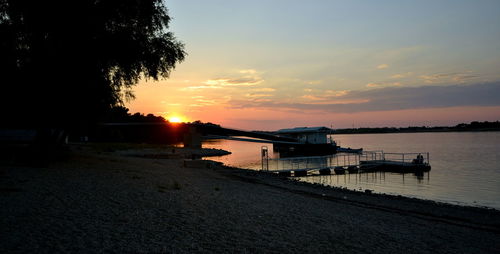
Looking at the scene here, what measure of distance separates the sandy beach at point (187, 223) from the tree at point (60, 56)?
336 centimetres

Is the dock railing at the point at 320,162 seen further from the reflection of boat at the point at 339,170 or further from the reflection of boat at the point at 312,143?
the reflection of boat at the point at 312,143

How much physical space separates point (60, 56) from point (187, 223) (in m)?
12.1

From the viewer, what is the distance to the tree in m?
16.2

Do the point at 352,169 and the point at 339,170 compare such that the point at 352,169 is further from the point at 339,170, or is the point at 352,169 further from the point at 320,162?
the point at 320,162

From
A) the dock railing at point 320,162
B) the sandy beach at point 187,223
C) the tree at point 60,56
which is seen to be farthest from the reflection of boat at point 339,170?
the tree at point 60,56

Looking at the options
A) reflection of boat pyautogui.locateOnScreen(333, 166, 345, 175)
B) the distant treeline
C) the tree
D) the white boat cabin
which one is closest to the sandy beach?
the tree

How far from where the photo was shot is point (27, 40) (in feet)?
56.1

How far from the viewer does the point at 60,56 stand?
16.3 meters

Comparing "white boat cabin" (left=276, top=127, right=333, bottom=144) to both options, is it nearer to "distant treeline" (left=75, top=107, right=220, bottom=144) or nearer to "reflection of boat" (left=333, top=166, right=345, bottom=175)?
"distant treeline" (left=75, top=107, right=220, bottom=144)

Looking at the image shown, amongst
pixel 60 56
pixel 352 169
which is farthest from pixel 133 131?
pixel 60 56

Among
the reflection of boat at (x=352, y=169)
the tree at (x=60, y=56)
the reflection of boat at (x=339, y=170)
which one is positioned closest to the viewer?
the tree at (x=60, y=56)

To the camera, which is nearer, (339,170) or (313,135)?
(339,170)

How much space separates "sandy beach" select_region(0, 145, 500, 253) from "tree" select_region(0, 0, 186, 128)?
132 inches

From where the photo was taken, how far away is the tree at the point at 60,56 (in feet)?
53.2
